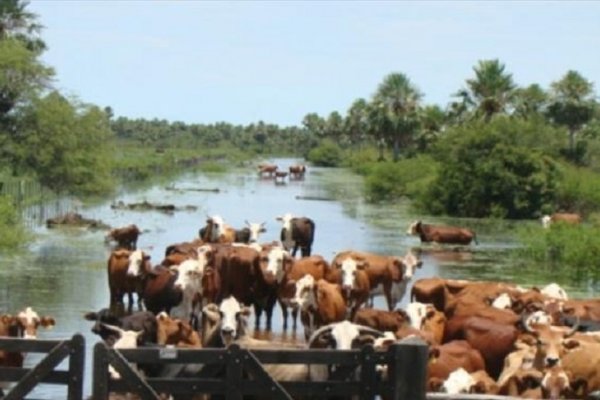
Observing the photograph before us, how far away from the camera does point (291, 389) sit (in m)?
9.88

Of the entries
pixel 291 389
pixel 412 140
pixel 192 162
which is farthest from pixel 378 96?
pixel 291 389

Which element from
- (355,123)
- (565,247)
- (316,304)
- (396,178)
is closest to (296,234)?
(565,247)

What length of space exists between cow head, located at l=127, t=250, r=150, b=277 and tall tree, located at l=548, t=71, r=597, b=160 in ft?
274

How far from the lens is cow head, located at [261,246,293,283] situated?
80.6ft

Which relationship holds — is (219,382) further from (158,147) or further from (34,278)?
(158,147)

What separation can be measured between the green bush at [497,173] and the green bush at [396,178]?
1650 cm

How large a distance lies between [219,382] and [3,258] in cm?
2715

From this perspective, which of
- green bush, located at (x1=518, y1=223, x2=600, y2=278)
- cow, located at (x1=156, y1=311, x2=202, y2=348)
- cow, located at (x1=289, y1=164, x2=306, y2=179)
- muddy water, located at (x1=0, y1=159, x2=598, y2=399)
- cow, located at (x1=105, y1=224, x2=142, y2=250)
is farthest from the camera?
cow, located at (x1=289, y1=164, x2=306, y2=179)

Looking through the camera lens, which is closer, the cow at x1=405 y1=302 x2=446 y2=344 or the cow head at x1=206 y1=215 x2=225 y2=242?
the cow at x1=405 y1=302 x2=446 y2=344

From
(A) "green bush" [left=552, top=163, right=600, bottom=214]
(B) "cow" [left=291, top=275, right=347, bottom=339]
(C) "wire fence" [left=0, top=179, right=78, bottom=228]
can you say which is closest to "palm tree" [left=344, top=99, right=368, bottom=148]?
(A) "green bush" [left=552, top=163, right=600, bottom=214]

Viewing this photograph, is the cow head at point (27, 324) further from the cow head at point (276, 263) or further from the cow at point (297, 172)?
the cow at point (297, 172)

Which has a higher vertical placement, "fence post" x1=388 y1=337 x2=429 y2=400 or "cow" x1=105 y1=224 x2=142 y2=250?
"fence post" x1=388 y1=337 x2=429 y2=400

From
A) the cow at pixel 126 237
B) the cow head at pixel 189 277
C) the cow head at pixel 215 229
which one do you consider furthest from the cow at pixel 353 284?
the cow at pixel 126 237

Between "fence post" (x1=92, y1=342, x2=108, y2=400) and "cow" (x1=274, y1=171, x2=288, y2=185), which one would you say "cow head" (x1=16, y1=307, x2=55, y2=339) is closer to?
"fence post" (x1=92, y1=342, x2=108, y2=400)
